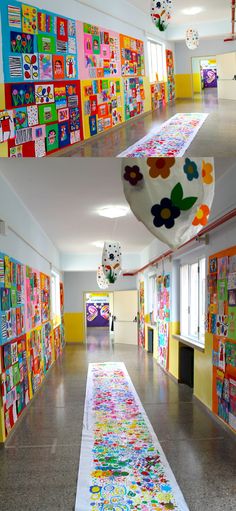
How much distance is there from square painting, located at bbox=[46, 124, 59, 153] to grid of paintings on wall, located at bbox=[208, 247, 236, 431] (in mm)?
2039

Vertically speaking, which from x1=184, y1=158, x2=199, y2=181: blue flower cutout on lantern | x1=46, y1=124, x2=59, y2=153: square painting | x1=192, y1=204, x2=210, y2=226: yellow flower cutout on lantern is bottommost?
x1=192, y1=204, x2=210, y2=226: yellow flower cutout on lantern

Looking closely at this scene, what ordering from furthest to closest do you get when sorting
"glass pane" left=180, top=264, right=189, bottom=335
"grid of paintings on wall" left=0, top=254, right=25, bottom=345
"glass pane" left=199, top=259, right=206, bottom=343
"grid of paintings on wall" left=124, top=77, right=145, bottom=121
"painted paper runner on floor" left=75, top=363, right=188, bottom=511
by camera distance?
"grid of paintings on wall" left=124, top=77, right=145, bottom=121 → "glass pane" left=180, top=264, right=189, bottom=335 → "glass pane" left=199, top=259, right=206, bottom=343 → "grid of paintings on wall" left=0, top=254, right=25, bottom=345 → "painted paper runner on floor" left=75, top=363, right=188, bottom=511

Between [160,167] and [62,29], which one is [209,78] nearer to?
[62,29]

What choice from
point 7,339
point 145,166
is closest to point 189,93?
point 7,339

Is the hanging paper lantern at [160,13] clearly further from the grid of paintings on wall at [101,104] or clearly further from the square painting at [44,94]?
the square painting at [44,94]

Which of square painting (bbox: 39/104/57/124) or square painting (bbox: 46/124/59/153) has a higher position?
square painting (bbox: 39/104/57/124)

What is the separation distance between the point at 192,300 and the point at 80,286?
20.3 ft

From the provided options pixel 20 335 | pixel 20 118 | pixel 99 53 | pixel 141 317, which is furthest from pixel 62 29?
pixel 141 317

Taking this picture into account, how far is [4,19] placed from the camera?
3748mm

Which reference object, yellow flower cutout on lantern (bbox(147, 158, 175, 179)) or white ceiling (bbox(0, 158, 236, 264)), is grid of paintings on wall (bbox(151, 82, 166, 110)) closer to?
white ceiling (bbox(0, 158, 236, 264))

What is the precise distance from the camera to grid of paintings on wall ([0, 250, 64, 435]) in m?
3.77

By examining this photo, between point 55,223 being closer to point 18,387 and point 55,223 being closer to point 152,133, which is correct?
point 152,133

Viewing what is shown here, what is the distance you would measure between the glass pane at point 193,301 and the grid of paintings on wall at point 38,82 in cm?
250

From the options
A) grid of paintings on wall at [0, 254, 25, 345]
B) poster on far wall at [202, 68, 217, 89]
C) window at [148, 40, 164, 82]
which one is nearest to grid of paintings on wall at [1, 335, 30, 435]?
grid of paintings on wall at [0, 254, 25, 345]
